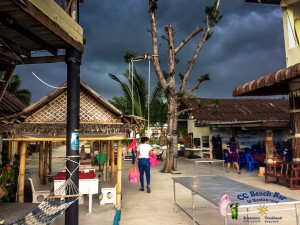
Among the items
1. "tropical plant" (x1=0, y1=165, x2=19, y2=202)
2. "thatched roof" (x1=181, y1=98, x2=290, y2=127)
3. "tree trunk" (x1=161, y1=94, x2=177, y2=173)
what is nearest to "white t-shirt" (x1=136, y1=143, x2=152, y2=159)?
"tropical plant" (x1=0, y1=165, x2=19, y2=202)

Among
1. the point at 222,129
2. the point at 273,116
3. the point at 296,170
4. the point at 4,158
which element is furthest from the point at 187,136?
the point at 4,158

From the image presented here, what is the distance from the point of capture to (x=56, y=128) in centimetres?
662

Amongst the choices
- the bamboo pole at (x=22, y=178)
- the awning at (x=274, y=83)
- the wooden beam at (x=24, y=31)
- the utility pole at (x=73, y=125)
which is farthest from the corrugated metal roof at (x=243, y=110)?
the utility pole at (x=73, y=125)

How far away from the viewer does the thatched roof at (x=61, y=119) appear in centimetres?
664

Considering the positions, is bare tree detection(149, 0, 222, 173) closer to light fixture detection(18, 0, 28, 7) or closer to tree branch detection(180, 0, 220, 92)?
tree branch detection(180, 0, 220, 92)

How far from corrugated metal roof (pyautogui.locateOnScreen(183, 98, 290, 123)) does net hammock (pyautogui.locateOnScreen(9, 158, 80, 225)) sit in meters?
14.6

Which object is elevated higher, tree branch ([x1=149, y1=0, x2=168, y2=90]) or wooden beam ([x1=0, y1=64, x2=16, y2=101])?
tree branch ([x1=149, y1=0, x2=168, y2=90])

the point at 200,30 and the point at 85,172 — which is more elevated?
the point at 200,30

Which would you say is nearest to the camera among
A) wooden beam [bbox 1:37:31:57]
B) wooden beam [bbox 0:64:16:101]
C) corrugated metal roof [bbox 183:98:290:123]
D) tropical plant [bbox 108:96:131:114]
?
wooden beam [bbox 1:37:31:57]

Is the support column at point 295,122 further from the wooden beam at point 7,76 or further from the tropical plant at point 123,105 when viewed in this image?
the wooden beam at point 7,76

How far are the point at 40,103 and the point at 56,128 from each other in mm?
689

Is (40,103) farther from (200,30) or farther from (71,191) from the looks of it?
(200,30)

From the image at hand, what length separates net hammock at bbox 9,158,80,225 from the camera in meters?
3.67

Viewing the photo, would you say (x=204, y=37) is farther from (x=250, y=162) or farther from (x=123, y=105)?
(x=123, y=105)
